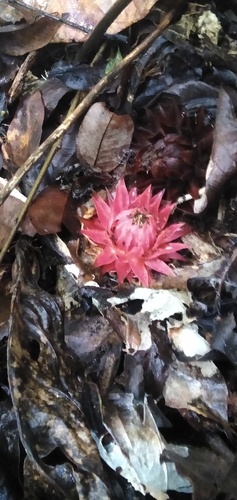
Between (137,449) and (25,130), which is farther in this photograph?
(25,130)

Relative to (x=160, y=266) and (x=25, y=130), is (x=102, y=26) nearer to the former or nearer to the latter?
(x=25, y=130)

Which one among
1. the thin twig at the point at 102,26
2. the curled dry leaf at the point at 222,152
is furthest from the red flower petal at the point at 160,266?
the thin twig at the point at 102,26

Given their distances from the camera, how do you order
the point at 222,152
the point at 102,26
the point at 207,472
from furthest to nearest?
the point at 102,26
the point at 222,152
the point at 207,472

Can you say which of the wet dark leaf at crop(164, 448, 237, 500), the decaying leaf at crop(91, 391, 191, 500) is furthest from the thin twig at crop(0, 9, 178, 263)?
the wet dark leaf at crop(164, 448, 237, 500)

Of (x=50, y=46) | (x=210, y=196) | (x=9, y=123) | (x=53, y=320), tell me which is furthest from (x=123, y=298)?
(x=50, y=46)

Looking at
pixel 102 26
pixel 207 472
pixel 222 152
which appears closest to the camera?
pixel 207 472

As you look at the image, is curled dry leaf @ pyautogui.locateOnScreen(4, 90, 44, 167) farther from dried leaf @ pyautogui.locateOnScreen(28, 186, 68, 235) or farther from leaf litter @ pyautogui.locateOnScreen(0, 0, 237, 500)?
dried leaf @ pyautogui.locateOnScreen(28, 186, 68, 235)

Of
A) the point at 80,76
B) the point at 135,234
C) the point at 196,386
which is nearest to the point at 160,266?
the point at 135,234
